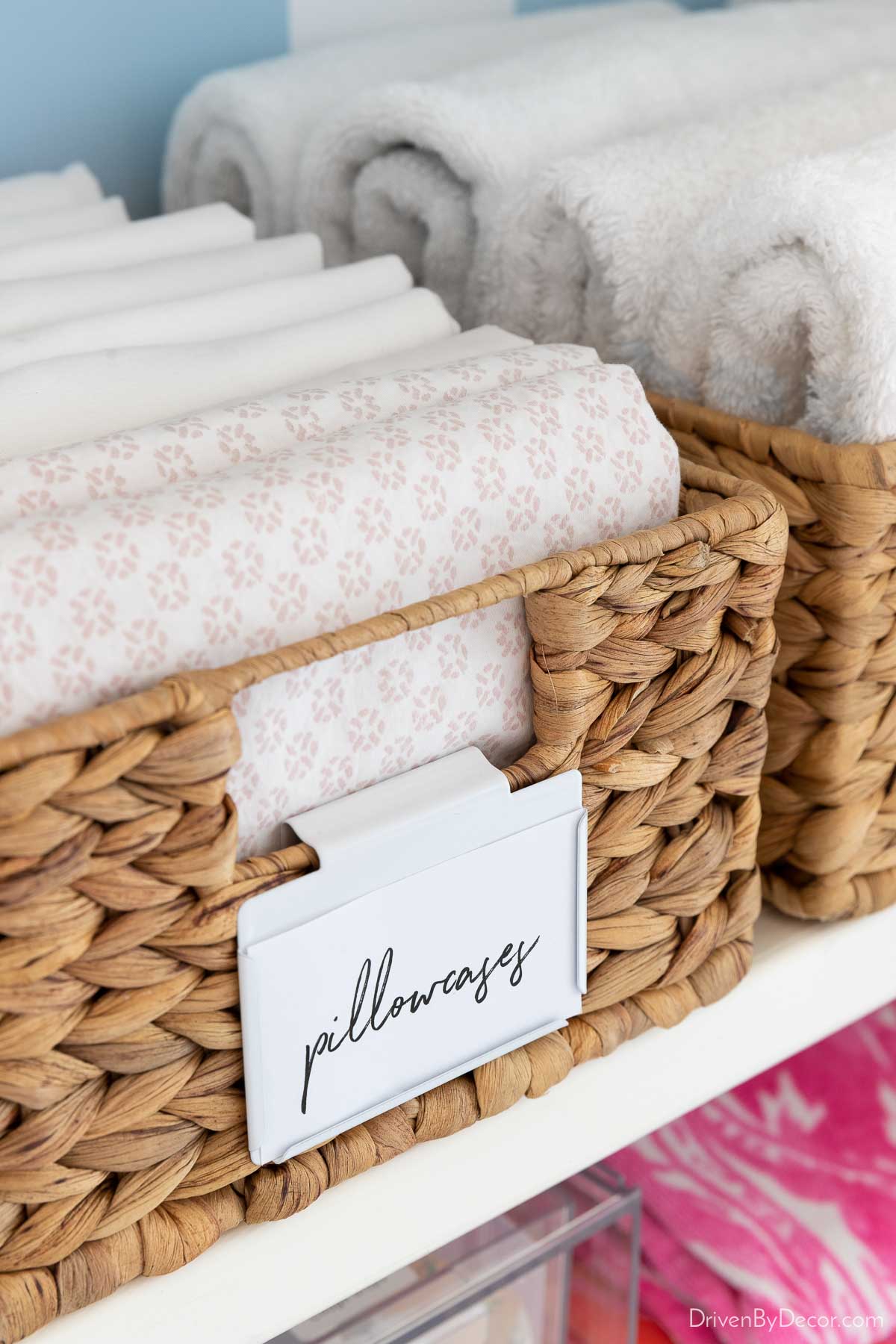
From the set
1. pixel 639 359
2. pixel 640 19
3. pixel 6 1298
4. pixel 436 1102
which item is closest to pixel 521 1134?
pixel 436 1102

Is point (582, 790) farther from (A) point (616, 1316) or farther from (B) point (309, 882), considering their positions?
(A) point (616, 1316)

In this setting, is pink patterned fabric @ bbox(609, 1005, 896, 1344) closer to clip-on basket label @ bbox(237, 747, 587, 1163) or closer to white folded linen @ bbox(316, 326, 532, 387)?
clip-on basket label @ bbox(237, 747, 587, 1163)

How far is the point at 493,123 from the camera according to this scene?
1.59 ft

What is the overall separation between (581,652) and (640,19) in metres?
0.46

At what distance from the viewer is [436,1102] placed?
1.17ft

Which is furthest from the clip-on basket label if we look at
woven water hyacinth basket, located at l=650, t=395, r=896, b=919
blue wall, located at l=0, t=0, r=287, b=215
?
blue wall, located at l=0, t=0, r=287, b=215

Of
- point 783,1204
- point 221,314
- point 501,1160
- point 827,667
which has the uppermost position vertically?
point 221,314

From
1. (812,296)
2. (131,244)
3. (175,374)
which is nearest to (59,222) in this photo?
(131,244)

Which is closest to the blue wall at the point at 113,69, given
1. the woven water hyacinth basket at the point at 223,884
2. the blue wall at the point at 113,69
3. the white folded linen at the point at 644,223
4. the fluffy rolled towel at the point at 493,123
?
the blue wall at the point at 113,69

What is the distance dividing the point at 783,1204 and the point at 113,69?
23.6 inches

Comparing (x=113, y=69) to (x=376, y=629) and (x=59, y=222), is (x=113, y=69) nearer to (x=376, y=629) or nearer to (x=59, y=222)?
(x=59, y=222)

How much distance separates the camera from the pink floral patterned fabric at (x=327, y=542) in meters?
0.28

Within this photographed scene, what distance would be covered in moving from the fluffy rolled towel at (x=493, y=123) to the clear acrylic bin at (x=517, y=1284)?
1.15ft

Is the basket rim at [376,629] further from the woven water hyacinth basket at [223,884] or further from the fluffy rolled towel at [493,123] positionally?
the fluffy rolled towel at [493,123]
